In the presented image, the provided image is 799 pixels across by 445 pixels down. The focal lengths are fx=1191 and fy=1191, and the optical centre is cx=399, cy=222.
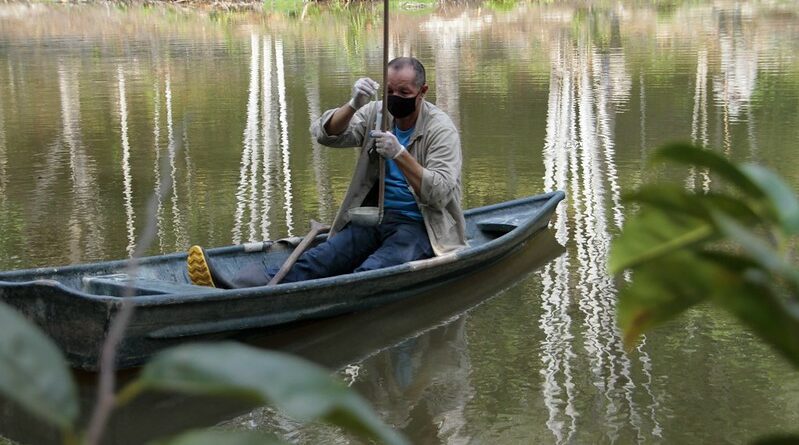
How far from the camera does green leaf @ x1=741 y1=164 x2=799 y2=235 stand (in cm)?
78

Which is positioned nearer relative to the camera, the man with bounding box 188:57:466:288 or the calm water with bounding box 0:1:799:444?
the calm water with bounding box 0:1:799:444

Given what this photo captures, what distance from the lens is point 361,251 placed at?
6.50 meters

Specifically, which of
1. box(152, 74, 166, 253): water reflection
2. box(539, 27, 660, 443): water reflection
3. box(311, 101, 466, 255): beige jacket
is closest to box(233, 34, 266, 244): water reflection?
box(152, 74, 166, 253): water reflection

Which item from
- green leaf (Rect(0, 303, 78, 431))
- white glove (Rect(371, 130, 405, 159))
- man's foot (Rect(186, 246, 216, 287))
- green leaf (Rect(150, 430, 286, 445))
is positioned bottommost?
man's foot (Rect(186, 246, 216, 287))

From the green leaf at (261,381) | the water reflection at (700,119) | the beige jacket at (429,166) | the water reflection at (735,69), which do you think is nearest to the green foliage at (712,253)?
the green leaf at (261,381)

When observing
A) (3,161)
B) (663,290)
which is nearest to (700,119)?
(3,161)

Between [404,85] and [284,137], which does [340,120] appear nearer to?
[404,85]

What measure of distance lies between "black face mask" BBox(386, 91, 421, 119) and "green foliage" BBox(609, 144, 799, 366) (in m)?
5.18

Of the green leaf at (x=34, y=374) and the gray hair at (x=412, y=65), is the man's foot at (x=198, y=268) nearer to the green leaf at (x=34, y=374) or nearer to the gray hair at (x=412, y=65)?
the gray hair at (x=412, y=65)

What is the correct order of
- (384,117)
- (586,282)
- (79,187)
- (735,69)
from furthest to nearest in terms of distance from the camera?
(735,69)
(79,187)
(586,282)
(384,117)

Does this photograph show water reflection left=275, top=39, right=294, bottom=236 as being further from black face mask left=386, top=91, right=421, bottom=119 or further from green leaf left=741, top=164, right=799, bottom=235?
green leaf left=741, top=164, right=799, bottom=235

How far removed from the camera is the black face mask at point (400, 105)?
6137 millimetres

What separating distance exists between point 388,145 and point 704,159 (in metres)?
4.99

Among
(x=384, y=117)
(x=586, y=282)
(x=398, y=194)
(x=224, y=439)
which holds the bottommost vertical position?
(x=586, y=282)
